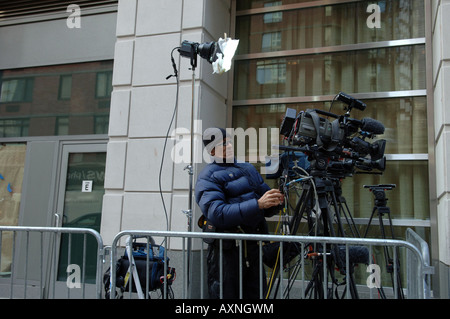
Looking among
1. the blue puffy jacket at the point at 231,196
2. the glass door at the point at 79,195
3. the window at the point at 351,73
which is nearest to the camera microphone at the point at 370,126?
the blue puffy jacket at the point at 231,196

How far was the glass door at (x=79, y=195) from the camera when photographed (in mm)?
5574

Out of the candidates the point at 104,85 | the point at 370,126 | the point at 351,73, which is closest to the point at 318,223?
the point at 370,126

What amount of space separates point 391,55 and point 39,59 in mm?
4859

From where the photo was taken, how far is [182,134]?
188 inches

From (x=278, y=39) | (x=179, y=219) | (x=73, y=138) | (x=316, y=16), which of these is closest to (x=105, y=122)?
(x=73, y=138)

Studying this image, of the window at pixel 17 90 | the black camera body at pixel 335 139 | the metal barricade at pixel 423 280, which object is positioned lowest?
Result: the metal barricade at pixel 423 280

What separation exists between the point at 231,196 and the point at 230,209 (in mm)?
245

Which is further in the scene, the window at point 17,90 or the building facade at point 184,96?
the window at point 17,90

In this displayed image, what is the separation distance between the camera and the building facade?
468cm

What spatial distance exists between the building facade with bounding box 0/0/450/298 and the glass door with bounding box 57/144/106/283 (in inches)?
0.6

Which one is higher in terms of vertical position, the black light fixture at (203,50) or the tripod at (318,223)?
the black light fixture at (203,50)

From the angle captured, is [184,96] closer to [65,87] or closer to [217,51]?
[217,51]

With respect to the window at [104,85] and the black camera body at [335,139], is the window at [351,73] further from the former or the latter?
the window at [104,85]

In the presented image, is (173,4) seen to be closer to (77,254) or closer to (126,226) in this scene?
(126,226)
